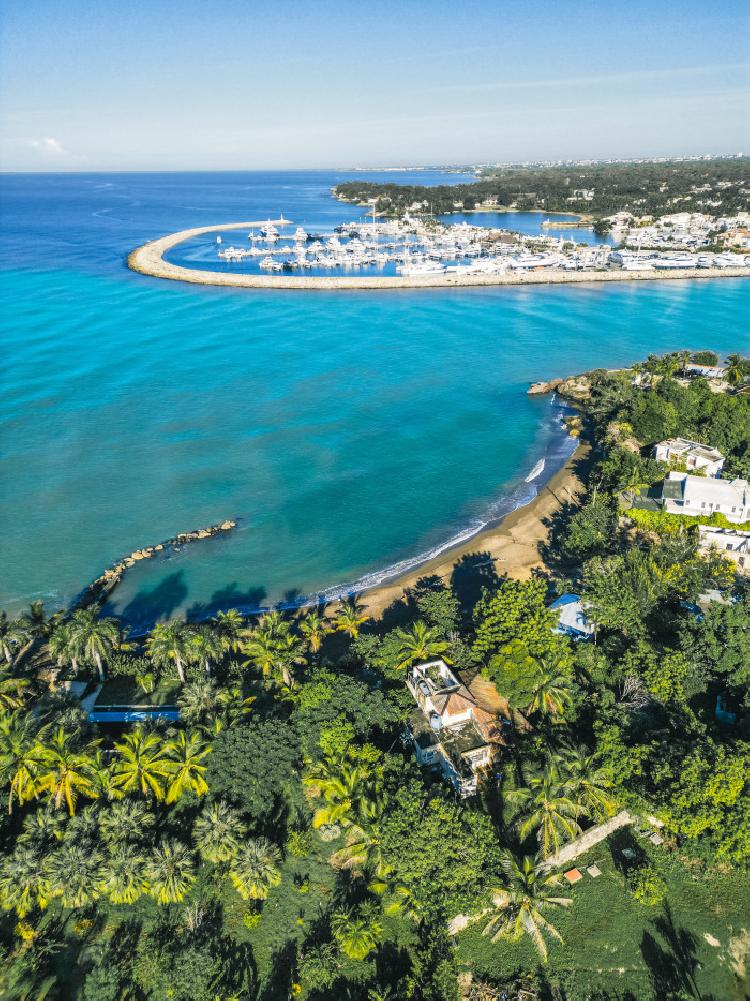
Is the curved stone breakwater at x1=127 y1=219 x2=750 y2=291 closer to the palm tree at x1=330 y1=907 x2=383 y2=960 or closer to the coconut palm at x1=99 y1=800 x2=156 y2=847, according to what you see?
the coconut palm at x1=99 y1=800 x2=156 y2=847

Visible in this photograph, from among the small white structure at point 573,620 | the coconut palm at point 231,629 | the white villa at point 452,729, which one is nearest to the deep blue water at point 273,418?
the coconut palm at point 231,629

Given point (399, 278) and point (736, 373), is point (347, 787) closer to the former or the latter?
point (736, 373)

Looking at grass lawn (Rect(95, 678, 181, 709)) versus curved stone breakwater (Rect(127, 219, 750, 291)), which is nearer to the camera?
grass lawn (Rect(95, 678, 181, 709))

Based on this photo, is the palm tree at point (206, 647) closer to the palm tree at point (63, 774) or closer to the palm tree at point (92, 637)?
the palm tree at point (92, 637)

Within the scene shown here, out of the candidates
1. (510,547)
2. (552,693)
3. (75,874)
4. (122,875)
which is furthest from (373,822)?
(510,547)

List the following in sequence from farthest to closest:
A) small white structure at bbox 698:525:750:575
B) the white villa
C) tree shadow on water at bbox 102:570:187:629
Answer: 1. small white structure at bbox 698:525:750:575
2. tree shadow on water at bbox 102:570:187:629
3. the white villa

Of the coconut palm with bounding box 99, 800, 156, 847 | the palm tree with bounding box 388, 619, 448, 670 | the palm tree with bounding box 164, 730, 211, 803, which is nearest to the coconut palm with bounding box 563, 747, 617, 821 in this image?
the palm tree with bounding box 388, 619, 448, 670
